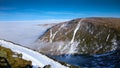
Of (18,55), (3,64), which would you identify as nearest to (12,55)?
(18,55)

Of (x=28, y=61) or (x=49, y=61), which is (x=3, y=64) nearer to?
(x=28, y=61)

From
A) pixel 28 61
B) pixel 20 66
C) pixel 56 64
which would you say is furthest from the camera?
pixel 56 64

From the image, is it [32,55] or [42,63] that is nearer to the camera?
[42,63]

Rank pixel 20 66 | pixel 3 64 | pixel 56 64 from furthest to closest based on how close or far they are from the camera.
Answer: pixel 56 64 → pixel 20 66 → pixel 3 64

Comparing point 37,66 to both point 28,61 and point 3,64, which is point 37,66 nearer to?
point 28,61

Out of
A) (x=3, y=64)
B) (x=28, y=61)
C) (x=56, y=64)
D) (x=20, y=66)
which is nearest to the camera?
(x=3, y=64)

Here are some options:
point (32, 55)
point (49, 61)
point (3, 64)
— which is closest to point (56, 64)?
point (49, 61)

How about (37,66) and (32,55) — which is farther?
(32,55)

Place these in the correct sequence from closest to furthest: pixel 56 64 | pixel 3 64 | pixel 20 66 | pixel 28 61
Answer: pixel 3 64 < pixel 20 66 < pixel 28 61 < pixel 56 64
